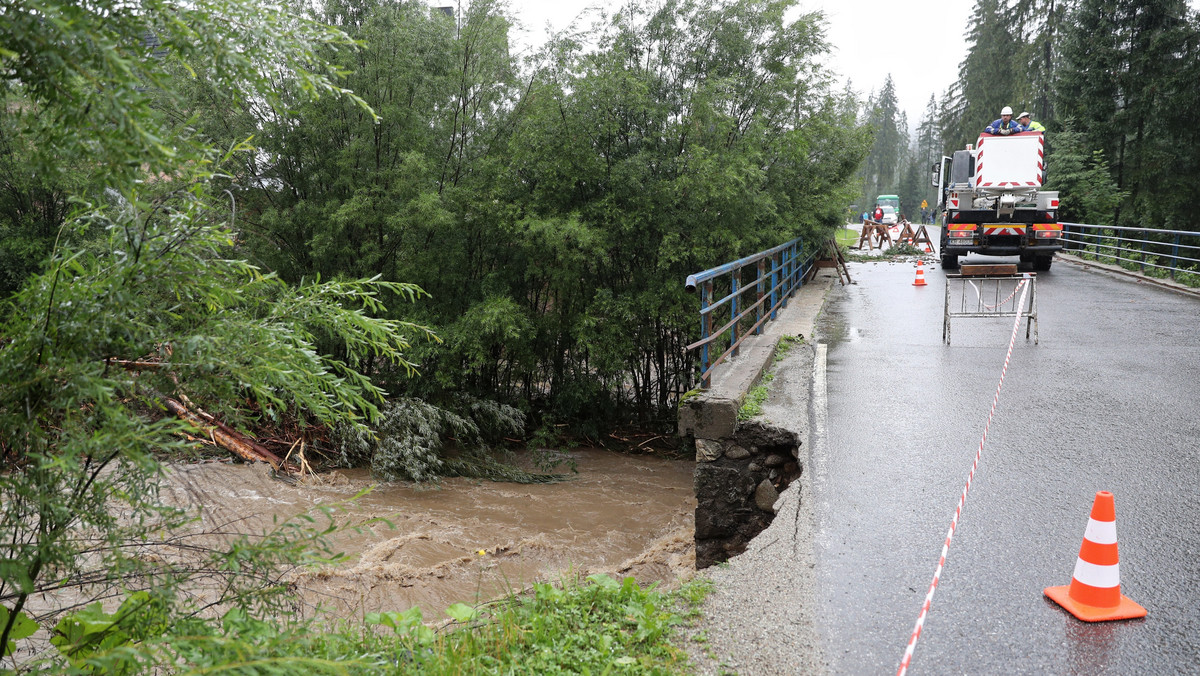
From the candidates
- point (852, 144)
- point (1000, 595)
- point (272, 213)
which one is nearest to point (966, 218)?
point (852, 144)

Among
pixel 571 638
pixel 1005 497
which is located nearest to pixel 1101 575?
pixel 1005 497

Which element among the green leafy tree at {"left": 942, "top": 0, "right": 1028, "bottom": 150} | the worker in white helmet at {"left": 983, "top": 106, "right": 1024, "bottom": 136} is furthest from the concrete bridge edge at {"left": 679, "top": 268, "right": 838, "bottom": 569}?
the green leafy tree at {"left": 942, "top": 0, "right": 1028, "bottom": 150}

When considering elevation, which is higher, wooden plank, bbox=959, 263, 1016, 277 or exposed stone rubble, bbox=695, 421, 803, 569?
wooden plank, bbox=959, 263, 1016, 277

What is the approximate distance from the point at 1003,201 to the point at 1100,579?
51.9 feet

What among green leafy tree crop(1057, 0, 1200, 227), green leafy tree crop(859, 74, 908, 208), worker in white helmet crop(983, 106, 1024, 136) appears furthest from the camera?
green leafy tree crop(859, 74, 908, 208)

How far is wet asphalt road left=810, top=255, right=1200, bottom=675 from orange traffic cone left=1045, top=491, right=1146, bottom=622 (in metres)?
0.06

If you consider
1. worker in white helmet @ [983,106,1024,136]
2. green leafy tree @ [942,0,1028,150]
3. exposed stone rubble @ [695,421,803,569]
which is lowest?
exposed stone rubble @ [695,421,803,569]

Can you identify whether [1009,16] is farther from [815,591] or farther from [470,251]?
[815,591]

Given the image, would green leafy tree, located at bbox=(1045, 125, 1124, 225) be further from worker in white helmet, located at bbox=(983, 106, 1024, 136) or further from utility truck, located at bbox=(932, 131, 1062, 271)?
worker in white helmet, located at bbox=(983, 106, 1024, 136)

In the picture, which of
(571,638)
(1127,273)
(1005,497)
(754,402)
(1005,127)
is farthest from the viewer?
(1127,273)

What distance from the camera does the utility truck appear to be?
1714cm

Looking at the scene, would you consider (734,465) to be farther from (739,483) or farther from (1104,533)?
(1104,533)

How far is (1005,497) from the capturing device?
5070 millimetres

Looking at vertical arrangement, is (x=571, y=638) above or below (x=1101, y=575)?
below
